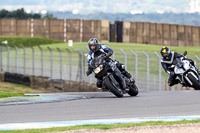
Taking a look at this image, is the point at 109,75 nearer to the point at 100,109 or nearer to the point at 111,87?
the point at 111,87

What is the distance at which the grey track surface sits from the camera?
14648 millimetres

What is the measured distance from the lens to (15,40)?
6700cm

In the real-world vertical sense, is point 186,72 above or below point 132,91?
above

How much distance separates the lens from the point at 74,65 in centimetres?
3584

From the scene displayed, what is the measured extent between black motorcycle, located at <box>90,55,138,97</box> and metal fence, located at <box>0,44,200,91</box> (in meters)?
8.27

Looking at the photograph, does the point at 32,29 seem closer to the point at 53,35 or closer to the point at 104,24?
the point at 53,35

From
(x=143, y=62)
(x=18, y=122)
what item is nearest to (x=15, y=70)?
(x=143, y=62)

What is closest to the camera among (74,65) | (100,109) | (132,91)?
(100,109)

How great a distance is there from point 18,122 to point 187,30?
50657mm

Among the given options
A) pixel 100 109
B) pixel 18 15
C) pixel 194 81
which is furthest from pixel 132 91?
pixel 18 15

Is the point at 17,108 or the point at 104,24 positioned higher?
the point at 104,24

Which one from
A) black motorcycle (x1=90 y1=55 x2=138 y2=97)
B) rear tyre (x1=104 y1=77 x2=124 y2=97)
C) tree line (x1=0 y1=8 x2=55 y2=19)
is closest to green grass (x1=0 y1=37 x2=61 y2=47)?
black motorcycle (x1=90 y1=55 x2=138 y2=97)

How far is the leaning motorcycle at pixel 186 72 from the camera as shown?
955 inches

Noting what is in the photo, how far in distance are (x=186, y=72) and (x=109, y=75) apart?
17.4 ft
